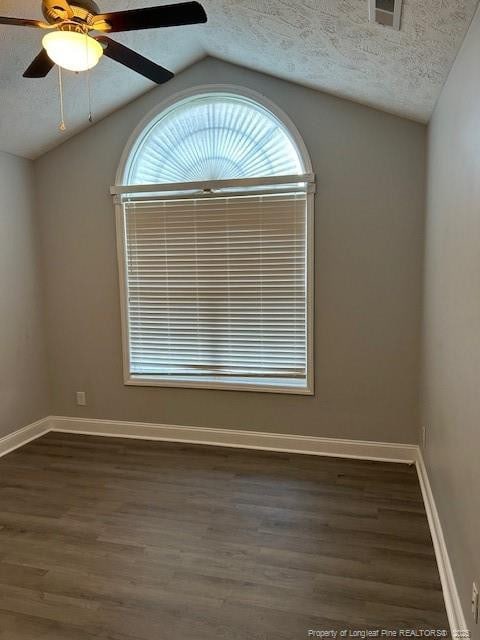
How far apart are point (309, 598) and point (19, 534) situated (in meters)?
1.66

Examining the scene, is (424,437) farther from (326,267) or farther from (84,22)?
(84,22)

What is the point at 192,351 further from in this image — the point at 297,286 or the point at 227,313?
the point at 297,286

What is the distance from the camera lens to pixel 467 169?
1.77 metres

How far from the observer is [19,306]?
3816mm

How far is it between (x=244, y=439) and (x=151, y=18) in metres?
2.95

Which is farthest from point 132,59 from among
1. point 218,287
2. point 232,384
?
point 232,384

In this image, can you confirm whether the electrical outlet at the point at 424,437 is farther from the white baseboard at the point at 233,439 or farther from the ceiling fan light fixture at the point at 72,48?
the ceiling fan light fixture at the point at 72,48

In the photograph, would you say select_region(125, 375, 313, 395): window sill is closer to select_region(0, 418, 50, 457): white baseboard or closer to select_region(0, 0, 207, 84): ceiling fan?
select_region(0, 418, 50, 457): white baseboard

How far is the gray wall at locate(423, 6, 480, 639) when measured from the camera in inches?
63.2

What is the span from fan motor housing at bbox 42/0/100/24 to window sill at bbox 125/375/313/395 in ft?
8.65

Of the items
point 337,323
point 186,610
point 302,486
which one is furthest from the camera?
point 337,323

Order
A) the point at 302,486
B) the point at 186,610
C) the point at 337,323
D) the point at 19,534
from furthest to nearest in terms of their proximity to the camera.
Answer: the point at 337,323
the point at 302,486
the point at 19,534
the point at 186,610

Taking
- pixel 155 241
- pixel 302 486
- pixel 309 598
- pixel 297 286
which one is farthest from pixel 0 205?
pixel 309 598

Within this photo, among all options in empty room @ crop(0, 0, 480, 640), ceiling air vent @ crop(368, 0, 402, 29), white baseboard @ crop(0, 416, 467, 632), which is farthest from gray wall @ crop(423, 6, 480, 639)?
white baseboard @ crop(0, 416, 467, 632)
